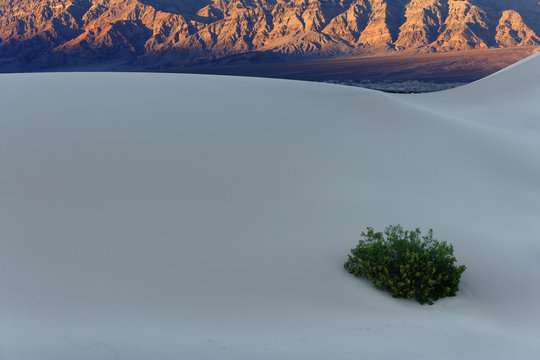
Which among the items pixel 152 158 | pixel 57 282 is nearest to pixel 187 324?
pixel 57 282

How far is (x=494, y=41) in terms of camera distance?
176625 millimetres

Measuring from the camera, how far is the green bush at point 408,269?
20.1 ft

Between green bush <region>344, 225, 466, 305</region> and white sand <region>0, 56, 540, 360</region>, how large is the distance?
0.16 m

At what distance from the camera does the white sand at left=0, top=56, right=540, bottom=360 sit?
5035 millimetres

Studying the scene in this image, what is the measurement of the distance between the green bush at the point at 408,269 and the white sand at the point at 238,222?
0.54ft

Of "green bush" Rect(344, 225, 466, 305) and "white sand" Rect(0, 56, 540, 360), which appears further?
"green bush" Rect(344, 225, 466, 305)

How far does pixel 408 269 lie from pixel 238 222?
2902mm

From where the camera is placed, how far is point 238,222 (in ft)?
25.5

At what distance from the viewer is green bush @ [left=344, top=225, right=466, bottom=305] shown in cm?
614

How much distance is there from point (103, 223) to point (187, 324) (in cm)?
298

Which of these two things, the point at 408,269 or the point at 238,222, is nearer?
the point at 408,269

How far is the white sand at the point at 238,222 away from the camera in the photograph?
16.5ft

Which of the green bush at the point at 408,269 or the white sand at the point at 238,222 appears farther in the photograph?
the green bush at the point at 408,269

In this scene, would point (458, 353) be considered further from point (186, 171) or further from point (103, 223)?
point (186, 171)
